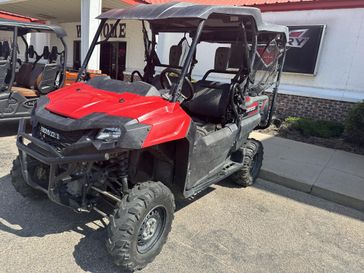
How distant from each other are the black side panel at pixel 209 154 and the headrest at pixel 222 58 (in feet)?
2.82

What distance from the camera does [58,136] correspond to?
8.29 feet

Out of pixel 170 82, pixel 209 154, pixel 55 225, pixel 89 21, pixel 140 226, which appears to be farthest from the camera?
pixel 89 21

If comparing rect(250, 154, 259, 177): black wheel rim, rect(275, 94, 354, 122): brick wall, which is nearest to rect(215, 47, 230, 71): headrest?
rect(250, 154, 259, 177): black wheel rim

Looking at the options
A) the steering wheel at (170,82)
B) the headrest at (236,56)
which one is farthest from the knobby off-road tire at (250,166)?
Result: the steering wheel at (170,82)

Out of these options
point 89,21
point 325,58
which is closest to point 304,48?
point 325,58

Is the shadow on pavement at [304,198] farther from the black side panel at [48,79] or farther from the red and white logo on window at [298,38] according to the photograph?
the red and white logo on window at [298,38]

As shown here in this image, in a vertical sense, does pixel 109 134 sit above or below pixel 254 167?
above

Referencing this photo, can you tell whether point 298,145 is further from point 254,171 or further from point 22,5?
point 22,5

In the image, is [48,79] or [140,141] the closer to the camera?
[140,141]

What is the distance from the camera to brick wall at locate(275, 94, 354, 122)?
7.60 metres

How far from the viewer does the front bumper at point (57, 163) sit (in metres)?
2.30

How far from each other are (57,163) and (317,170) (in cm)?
415

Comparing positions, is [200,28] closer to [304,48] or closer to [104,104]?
[104,104]

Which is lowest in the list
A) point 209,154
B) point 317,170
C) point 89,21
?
point 317,170
